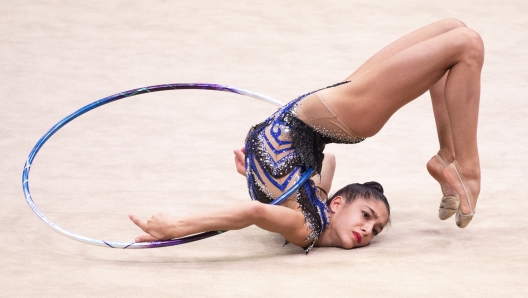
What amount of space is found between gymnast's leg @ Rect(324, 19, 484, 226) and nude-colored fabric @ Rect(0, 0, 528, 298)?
35cm

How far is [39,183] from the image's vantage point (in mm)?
3912

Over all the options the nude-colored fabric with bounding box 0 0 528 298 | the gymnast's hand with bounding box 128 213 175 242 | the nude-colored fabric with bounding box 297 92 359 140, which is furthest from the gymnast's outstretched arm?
the nude-colored fabric with bounding box 297 92 359 140

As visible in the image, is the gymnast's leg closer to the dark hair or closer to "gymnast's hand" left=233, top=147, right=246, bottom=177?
the dark hair

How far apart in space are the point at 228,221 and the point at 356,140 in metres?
0.61

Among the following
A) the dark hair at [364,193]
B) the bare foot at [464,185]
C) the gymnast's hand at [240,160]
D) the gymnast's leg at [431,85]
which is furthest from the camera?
the gymnast's hand at [240,160]

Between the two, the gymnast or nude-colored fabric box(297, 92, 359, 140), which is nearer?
the gymnast

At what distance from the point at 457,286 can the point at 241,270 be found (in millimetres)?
759

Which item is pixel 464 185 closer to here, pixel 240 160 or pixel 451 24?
pixel 451 24

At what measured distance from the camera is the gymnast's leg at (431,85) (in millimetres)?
2932

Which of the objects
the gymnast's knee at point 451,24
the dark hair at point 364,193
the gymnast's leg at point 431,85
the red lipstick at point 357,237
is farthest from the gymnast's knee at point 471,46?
the red lipstick at point 357,237

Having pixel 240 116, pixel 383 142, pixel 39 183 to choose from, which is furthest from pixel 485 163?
pixel 39 183

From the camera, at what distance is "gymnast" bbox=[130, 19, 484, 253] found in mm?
2936

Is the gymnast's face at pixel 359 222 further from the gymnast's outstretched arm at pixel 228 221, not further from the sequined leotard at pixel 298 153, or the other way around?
the gymnast's outstretched arm at pixel 228 221

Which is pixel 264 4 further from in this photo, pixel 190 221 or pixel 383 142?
pixel 190 221
